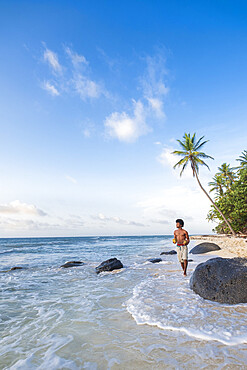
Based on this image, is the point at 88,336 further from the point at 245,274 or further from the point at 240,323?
the point at 245,274

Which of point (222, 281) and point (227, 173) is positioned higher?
point (227, 173)

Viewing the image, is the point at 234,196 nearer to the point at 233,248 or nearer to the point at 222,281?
the point at 233,248

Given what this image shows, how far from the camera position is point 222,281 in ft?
16.2

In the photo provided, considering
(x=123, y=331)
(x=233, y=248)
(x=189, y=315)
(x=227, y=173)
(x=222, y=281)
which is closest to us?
(x=123, y=331)

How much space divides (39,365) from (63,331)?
96 centimetres

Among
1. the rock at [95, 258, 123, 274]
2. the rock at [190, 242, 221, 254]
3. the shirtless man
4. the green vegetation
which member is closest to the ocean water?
the shirtless man

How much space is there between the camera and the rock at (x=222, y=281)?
4.71 m

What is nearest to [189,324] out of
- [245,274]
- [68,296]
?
[245,274]

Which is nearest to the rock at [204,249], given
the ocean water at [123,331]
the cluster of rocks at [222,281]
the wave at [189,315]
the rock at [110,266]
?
the rock at [110,266]

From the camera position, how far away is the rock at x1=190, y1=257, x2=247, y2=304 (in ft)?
15.5

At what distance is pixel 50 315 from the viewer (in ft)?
14.9

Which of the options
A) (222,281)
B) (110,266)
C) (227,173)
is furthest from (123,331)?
(227,173)

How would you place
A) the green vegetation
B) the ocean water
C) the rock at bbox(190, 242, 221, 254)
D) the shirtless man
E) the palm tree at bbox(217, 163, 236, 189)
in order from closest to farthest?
the ocean water
the shirtless man
the rock at bbox(190, 242, 221, 254)
the green vegetation
the palm tree at bbox(217, 163, 236, 189)

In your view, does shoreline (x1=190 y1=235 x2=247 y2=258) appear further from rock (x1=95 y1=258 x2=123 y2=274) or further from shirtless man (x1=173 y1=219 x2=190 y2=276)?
rock (x1=95 y1=258 x2=123 y2=274)
